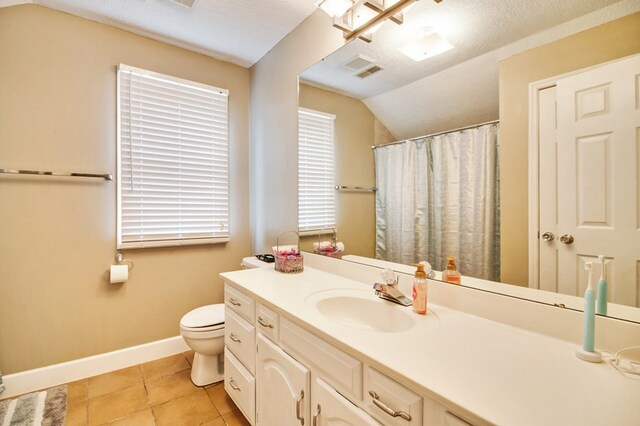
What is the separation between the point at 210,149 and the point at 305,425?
2.15m

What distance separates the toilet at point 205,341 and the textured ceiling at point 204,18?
2.06m

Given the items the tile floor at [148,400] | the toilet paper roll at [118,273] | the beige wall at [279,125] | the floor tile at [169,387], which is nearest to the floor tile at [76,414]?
the tile floor at [148,400]

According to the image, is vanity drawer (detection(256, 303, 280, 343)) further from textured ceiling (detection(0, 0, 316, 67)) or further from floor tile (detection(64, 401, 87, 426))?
textured ceiling (detection(0, 0, 316, 67))

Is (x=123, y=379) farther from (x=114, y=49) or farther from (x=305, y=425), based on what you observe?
(x=114, y=49)

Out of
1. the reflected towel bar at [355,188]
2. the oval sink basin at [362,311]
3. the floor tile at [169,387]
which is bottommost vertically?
the floor tile at [169,387]

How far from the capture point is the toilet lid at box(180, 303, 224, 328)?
1.87m

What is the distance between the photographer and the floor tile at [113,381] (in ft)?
6.22

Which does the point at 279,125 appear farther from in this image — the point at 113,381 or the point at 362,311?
the point at 113,381

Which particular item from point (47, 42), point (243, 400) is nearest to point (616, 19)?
point (243, 400)

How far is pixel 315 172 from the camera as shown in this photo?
1988 mm

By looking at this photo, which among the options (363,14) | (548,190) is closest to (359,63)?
(363,14)

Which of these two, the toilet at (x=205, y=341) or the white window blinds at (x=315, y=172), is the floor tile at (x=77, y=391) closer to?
the toilet at (x=205, y=341)

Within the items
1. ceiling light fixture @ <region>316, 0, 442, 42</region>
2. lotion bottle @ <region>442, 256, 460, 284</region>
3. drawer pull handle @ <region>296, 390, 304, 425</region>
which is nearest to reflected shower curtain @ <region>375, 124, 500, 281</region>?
lotion bottle @ <region>442, 256, 460, 284</region>

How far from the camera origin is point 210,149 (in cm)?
250
